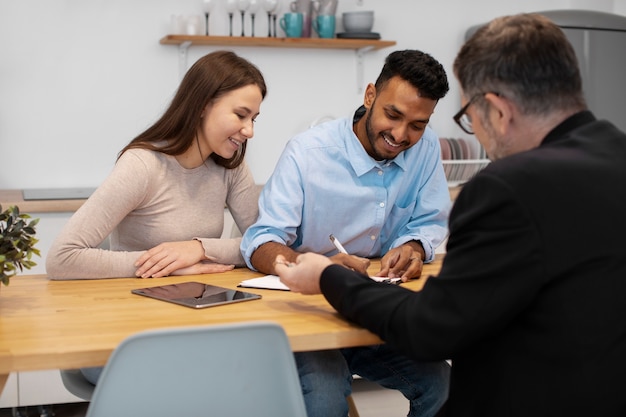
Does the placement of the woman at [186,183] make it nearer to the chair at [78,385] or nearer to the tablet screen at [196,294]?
the tablet screen at [196,294]

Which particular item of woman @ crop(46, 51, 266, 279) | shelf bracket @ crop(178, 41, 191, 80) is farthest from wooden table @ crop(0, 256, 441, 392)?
shelf bracket @ crop(178, 41, 191, 80)

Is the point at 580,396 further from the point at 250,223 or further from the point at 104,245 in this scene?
the point at 104,245

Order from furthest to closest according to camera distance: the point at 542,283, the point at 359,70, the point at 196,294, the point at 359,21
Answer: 1. the point at 359,70
2. the point at 359,21
3. the point at 196,294
4. the point at 542,283

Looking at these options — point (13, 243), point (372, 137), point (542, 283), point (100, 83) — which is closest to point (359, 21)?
point (100, 83)

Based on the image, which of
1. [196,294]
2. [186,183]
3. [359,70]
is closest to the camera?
[196,294]

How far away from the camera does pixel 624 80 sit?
476cm

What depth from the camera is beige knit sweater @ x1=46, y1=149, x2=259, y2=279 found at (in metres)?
2.02

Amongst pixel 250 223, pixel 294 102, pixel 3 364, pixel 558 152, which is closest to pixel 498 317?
pixel 558 152

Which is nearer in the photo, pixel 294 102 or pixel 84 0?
pixel 84 0

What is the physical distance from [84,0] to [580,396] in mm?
3532

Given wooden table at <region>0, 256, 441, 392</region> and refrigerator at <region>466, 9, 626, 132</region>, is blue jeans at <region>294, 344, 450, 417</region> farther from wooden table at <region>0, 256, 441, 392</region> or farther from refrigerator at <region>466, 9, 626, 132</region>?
Result: refrigerator at <region>466, 9, 626, 132</region>

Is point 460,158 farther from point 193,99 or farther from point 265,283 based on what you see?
point 265,283

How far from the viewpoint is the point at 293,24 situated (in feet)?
13.9

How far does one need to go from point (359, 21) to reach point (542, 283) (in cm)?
332
